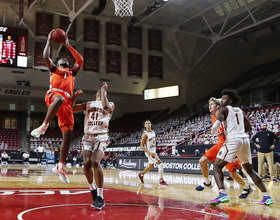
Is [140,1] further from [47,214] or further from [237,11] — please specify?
[47,214]

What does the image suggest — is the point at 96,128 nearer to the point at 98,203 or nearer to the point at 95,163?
the point at 95,163

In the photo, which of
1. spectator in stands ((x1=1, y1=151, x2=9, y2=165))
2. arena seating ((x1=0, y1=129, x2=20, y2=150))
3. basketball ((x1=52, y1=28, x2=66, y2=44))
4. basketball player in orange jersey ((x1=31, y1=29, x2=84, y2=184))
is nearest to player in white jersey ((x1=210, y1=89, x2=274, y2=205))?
basketball player in orange jersey ((x1=31, y1=29, x2=84, y2=184))

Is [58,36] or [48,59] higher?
[58,36]

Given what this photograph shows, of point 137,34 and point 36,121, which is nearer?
point 137,34

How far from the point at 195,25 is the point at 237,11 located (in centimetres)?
448

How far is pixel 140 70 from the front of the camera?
1053 inches

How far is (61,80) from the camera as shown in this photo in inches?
209

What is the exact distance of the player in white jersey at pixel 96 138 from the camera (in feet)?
15.6

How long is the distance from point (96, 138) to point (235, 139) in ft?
7.09

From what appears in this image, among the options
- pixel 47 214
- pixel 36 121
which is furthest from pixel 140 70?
pixel 47 214

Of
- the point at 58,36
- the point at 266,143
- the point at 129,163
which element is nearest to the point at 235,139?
the point at 58,36

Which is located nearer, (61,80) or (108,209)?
(108,209)

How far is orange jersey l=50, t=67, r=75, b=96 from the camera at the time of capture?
5.29m

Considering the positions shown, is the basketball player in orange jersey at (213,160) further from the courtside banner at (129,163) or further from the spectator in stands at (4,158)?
the spectator in stands at (4,158)
